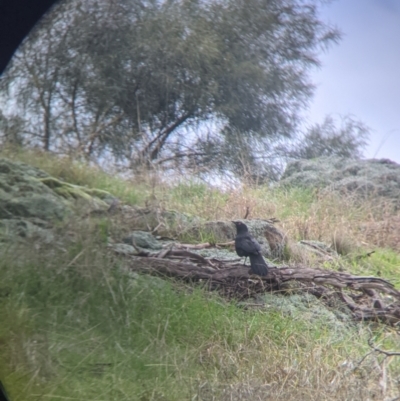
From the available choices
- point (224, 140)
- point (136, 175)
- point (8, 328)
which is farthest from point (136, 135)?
point (8, 328)

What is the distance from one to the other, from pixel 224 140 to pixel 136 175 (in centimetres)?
42

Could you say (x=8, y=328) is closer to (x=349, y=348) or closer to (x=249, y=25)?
(x=349, y=348)

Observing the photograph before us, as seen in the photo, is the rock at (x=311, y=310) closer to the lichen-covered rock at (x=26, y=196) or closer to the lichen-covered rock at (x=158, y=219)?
the lichen-covered rock at (x=158, y=219)

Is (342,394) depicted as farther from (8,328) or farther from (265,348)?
(8,328)

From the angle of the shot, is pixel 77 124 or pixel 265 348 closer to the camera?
pixel 265 348

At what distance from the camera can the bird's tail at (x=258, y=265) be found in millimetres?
2701

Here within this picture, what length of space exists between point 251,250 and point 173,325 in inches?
18.0

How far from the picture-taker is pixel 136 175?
2830mm

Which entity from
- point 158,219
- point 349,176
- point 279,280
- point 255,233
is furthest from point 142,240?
point 349,176

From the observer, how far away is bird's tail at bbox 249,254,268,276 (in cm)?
270

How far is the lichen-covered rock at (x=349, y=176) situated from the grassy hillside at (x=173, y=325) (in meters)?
0.06

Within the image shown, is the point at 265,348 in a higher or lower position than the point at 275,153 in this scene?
lower

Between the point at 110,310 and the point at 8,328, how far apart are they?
451mm

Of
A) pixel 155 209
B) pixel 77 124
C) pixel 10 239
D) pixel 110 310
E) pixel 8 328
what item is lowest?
pixel 8 328
